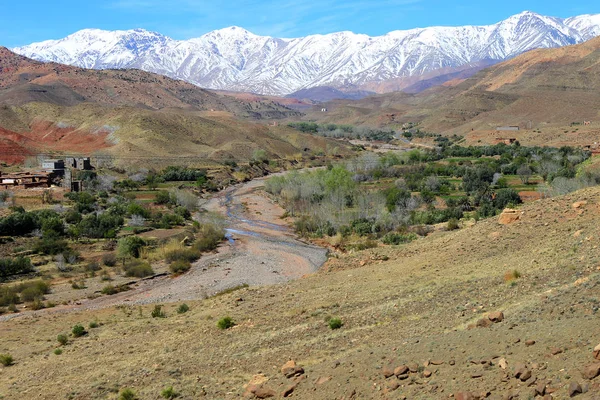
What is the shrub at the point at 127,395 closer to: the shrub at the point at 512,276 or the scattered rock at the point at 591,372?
the scattered rock at the point at 591,372

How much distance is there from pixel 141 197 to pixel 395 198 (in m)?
27.7

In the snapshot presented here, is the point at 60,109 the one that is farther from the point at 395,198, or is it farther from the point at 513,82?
the point at 513,82

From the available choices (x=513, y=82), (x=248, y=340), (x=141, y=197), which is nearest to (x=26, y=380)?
(x=248, y=340)

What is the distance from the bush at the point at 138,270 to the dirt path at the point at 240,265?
85 cm

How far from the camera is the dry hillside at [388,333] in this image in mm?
10508

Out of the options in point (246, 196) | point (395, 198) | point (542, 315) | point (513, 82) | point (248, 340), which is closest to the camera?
point (542, 315)

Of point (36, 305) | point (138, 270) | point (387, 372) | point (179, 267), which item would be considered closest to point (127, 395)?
point (387, 372)

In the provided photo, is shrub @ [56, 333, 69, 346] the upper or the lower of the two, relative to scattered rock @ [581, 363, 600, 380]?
lower

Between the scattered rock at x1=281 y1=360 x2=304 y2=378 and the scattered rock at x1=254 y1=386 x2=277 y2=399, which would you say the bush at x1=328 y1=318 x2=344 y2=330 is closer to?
the scattered rock at x1=281 y1=360 x2=304 y2=378

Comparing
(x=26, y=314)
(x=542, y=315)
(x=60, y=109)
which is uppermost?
(x=60, y=109)

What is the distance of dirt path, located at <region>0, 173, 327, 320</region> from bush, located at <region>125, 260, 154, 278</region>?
85 cm

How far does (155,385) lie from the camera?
14.2 metres

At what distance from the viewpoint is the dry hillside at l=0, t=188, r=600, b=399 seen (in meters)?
10.5

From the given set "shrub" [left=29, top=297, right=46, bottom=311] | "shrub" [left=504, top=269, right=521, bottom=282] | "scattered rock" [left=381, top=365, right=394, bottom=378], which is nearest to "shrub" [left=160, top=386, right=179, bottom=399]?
"scattered rock" [left=381, top=365, right=394, bottom=378]
